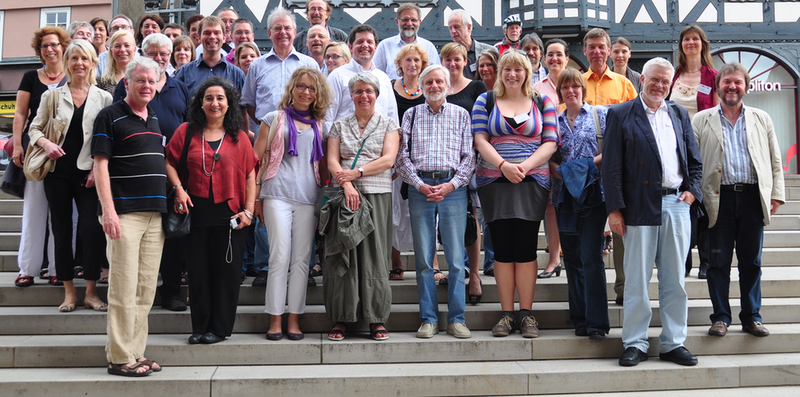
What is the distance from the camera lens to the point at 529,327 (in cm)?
452

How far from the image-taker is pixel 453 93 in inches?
199

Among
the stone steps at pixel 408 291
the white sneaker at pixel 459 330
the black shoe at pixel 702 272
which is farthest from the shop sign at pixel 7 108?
the black shoe at pixel 702 272

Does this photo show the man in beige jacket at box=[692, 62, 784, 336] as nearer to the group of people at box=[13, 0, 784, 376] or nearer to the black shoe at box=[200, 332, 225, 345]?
the group of people at box=[13, 0, 784, 376]

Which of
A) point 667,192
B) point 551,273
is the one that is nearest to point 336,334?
point 551,273

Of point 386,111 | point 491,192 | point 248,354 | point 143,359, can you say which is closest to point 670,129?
point 491,192

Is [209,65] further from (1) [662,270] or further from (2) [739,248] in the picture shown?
(2) [739,248]

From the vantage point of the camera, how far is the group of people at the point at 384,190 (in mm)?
4195

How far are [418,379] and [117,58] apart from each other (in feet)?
11.0

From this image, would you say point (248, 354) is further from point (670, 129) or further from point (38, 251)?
point (670, 129)

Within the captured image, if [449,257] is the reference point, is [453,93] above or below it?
above

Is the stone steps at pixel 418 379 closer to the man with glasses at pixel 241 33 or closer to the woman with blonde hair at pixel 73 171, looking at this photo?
the woman with blonde hair at pixel 73 171

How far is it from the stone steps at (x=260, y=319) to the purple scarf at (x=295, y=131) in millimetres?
1134

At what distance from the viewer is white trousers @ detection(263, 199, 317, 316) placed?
4438 mm

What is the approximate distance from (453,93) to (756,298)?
2.62 m
